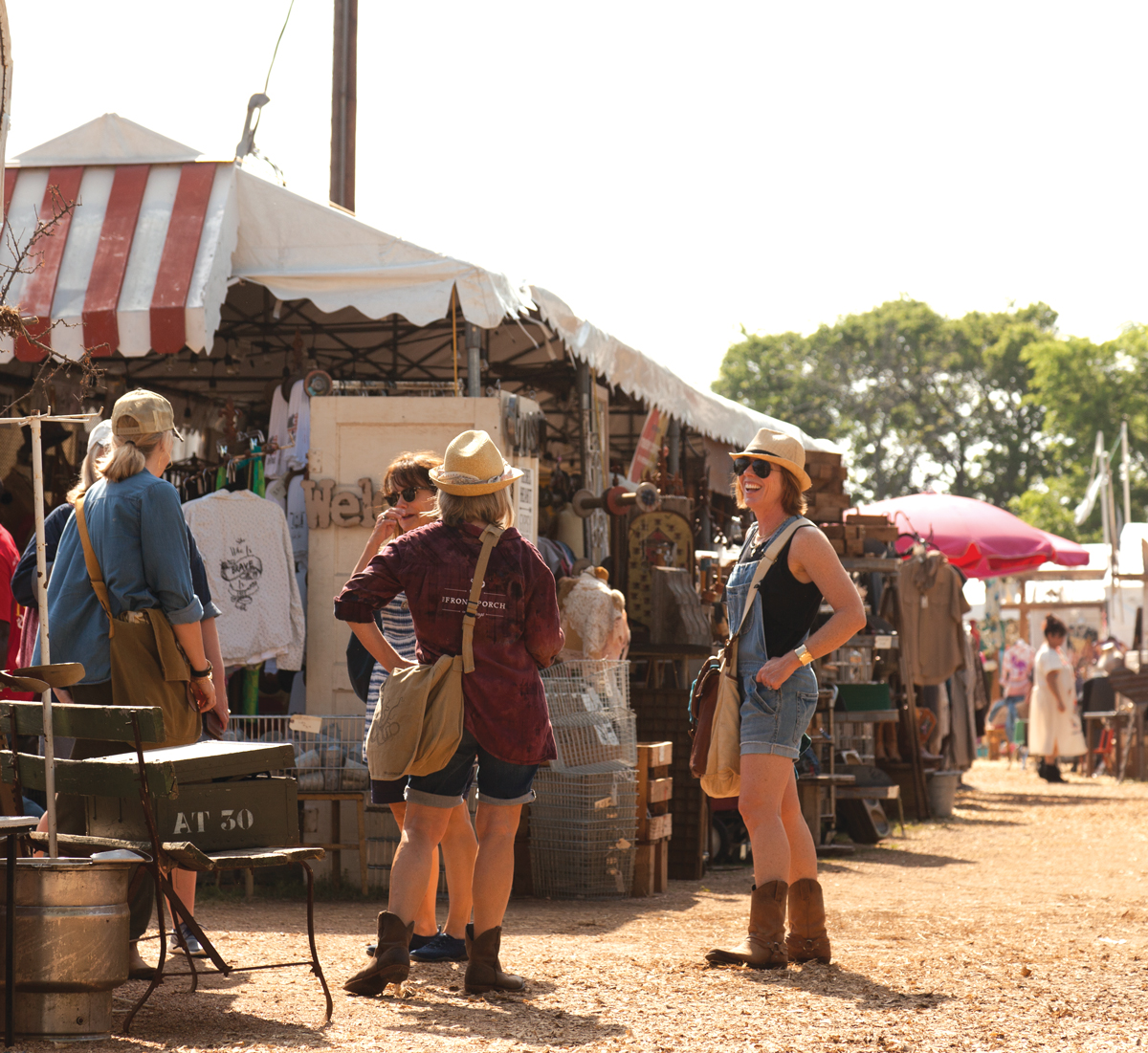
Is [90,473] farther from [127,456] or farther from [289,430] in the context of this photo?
[289,430]

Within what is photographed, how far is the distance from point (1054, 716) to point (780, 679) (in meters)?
14.4

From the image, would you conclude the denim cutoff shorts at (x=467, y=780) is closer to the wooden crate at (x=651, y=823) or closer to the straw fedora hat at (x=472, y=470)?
the straw fedora hat at (x=472, y=470)

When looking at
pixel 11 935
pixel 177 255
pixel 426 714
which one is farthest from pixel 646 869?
pixel 11 935

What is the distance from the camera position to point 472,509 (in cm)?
476

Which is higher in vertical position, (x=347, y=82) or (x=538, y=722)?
(x=347, y=82)

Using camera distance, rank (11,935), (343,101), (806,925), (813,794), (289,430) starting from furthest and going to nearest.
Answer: (343,101)
(813,794)
(289,430)
(806,925)
(11,935)

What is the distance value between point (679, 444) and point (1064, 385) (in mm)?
37324

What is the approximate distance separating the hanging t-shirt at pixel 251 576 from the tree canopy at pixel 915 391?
46789 mm

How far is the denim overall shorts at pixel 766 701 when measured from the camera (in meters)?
5.19

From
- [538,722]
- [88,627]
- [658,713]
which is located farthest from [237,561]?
[538,722]

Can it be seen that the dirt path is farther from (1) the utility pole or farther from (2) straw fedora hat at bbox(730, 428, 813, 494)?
(1) the utility pole

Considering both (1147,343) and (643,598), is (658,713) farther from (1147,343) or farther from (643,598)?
(1147,343)

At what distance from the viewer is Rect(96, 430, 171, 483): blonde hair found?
4848 mm

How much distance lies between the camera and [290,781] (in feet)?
15.4
